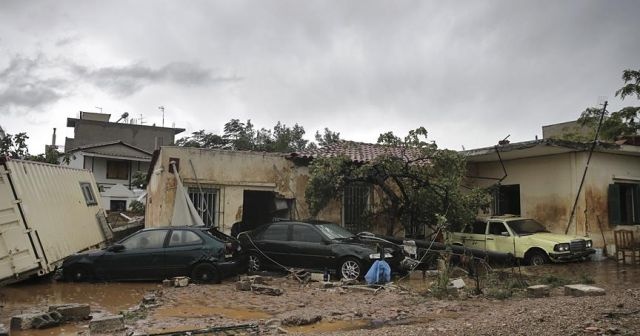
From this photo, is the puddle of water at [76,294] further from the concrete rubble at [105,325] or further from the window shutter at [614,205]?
the window shutter at [614,205]

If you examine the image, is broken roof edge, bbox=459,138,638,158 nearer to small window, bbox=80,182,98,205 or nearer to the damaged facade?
the damaged facade

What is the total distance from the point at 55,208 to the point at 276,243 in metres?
5.67

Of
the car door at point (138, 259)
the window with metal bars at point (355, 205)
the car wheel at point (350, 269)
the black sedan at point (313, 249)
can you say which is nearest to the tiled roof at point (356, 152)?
the window with metal bars at point (355, 205)

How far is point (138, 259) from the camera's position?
450 inches

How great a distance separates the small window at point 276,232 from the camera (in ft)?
40.8

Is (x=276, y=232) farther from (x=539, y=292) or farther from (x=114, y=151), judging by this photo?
(x=114, y=151)

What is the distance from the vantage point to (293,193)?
15922 millimetres

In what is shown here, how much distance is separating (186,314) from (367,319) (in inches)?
114

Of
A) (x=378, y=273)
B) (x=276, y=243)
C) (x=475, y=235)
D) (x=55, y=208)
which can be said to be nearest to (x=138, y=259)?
(x=55, y=208)

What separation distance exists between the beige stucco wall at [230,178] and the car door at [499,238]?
4764 mm

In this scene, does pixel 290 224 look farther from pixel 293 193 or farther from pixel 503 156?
pixel 503 156

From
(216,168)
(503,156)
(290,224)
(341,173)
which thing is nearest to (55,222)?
(216,168)

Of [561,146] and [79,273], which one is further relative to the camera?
[561,146]

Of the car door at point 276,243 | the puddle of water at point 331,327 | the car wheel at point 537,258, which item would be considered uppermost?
the car door at point 276,243
